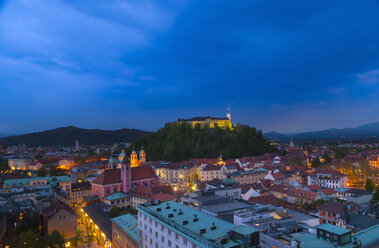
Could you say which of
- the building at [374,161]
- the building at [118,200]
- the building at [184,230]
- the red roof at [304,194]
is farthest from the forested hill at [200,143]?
the building at [184,230]

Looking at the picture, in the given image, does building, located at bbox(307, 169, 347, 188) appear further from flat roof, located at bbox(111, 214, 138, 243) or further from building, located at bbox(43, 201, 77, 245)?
building, located at bbox(43, 201, 77, 245)

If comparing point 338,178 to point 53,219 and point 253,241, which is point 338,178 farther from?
point 53,219

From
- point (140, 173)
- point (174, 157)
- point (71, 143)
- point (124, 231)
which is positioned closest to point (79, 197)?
point (140, 173)

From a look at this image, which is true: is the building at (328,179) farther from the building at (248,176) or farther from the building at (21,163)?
the building at (21,163)

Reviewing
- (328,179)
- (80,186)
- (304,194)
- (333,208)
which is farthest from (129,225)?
(328,179)

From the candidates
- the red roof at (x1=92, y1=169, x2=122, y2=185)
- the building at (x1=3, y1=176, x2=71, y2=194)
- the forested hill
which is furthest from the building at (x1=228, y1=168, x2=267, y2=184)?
the building at (x1=3, y1=176, x2=71, y2=194)

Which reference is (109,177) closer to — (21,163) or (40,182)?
(40,182)
